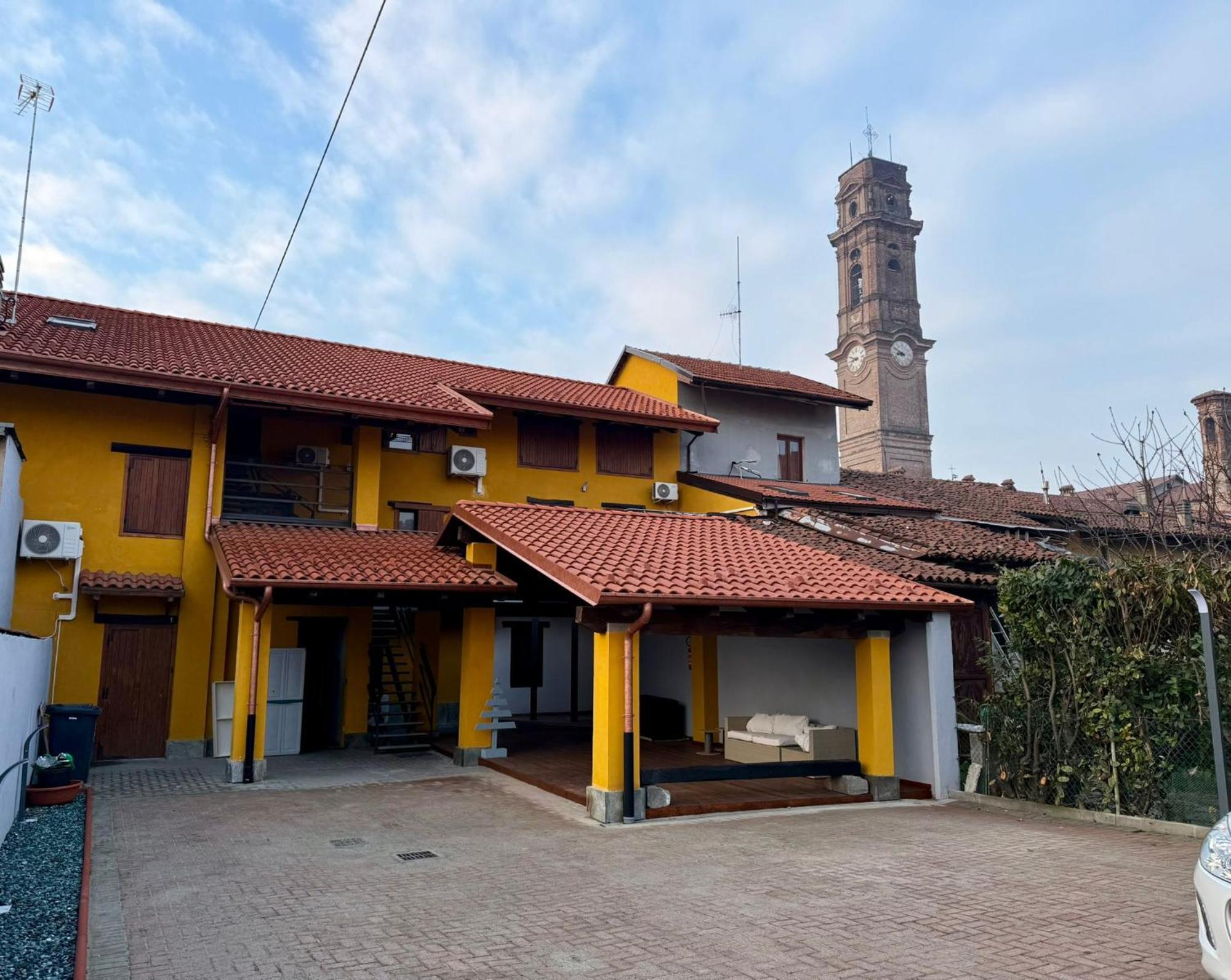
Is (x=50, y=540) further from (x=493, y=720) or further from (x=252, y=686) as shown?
(x=493, y=720)

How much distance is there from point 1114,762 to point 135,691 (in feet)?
42.2

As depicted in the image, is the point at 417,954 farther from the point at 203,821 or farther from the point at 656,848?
the point at 203,821

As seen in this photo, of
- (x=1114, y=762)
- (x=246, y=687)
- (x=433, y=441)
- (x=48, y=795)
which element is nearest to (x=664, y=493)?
(x=433, y=441)

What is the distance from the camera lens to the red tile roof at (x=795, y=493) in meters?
17.2

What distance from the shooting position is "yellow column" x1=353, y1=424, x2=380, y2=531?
1474cm

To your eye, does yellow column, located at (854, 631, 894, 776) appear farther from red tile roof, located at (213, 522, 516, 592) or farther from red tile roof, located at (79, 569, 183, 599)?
red tile roof, located at (79, 569, 183, 599)

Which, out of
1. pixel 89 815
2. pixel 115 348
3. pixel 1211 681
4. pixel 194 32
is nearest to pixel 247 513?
pixel 115 348

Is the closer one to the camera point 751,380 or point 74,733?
point 74,733

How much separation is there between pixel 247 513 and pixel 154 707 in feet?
12.3

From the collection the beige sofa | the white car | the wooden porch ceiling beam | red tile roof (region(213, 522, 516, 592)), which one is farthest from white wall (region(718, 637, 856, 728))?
the white car

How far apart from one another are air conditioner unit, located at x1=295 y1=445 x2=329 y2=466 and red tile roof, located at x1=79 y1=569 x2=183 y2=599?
3110 mm

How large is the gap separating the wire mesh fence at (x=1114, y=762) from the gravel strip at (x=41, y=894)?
28.6 feet

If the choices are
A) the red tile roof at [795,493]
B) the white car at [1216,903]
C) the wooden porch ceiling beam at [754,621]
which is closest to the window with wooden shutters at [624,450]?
the red tile roof at [795,493]

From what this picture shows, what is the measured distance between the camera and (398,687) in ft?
47.4
